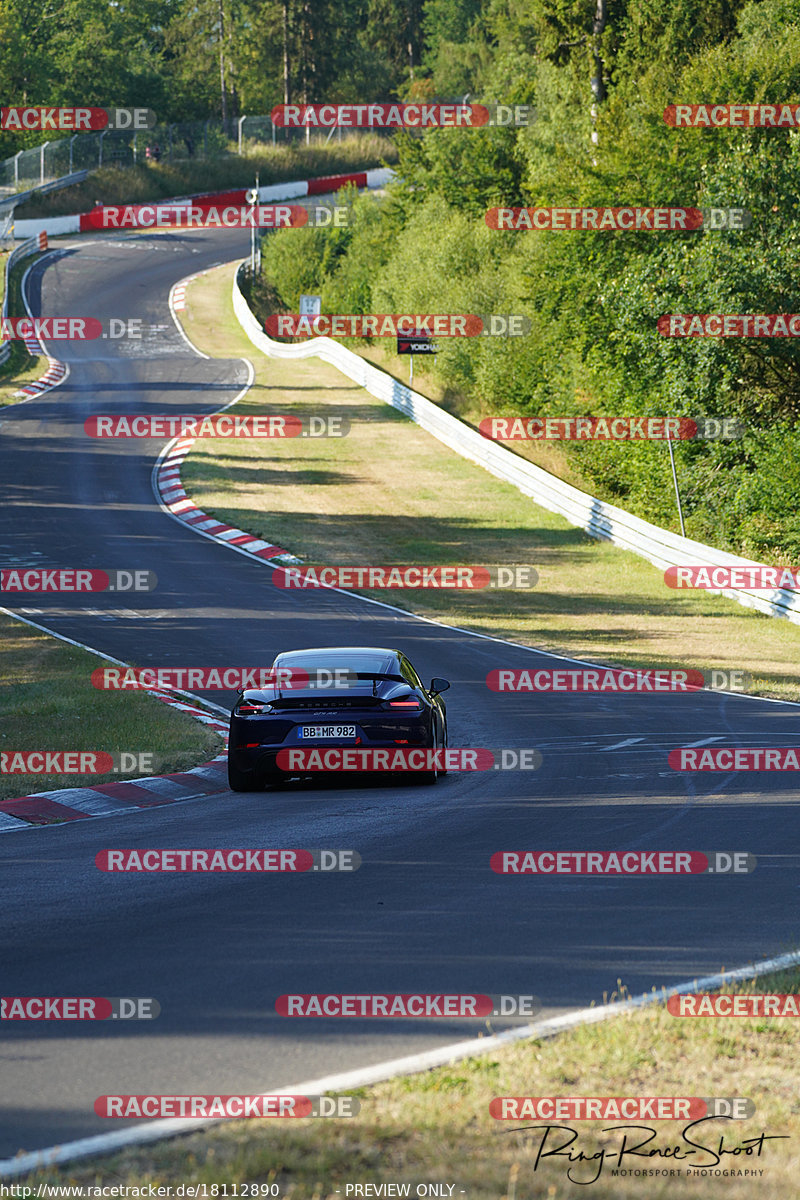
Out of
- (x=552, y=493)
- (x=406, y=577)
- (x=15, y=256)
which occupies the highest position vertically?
(x=15, y=256)

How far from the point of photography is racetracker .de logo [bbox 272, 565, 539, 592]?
85.7 feet

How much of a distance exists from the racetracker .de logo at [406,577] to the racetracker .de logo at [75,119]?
6156 centimetres

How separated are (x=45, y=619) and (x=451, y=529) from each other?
40.7 ft

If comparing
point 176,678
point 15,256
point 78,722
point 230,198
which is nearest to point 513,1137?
point 78,722

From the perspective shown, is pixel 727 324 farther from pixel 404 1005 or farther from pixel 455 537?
pixel 404 1005

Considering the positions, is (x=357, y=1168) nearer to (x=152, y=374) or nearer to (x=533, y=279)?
(x=533, y=279)

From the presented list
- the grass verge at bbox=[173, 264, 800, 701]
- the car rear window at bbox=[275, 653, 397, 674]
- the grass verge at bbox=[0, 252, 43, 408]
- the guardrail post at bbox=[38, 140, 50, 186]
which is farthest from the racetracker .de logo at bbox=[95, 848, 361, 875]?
the guardrail post at bbox=[38, 140, 50, 186]

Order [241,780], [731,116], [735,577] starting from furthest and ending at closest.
Result: [731,116], [735,577], [241,780]

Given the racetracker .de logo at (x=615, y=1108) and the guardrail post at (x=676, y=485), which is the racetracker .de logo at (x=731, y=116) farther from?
the racetracker .de logo at (x=615, y=1108)

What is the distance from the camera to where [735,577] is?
26.2 meters

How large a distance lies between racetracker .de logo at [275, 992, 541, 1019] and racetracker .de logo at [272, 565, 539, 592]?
1976 cm

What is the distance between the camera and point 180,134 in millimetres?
83500

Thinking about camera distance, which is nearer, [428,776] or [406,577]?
[428,776]

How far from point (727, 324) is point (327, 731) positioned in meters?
23.4
